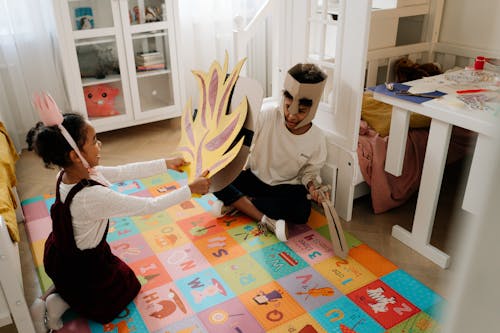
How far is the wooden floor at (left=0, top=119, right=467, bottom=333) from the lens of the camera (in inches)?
76.3

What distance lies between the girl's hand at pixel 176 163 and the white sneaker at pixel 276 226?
0.51 metres

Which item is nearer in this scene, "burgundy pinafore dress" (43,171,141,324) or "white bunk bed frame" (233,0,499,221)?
"burgundy pinafore dress" (43,171,141,324)

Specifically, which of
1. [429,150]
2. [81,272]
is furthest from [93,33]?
[429,150]

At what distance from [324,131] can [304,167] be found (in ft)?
0.79

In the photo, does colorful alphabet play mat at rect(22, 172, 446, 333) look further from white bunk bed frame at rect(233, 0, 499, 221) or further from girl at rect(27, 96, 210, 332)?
white bunk bed frame at rect(233, 0, 499, 221)

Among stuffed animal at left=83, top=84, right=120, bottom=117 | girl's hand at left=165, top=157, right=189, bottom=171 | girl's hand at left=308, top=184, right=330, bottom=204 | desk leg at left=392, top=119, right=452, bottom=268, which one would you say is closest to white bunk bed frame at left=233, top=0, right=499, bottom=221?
girl's hand at left=308, top=184, right=330, bottom=204

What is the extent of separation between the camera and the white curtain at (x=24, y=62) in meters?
2.87

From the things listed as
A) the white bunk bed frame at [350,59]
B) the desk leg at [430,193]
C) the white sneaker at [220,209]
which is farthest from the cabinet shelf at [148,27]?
the desk leg at [430,193]

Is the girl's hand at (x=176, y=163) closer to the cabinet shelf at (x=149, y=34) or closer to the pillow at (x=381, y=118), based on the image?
the pillow at (x=381, y=118)

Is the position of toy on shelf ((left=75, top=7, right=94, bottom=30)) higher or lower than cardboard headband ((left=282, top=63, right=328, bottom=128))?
higher

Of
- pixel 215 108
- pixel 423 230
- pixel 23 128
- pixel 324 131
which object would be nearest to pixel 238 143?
pixel 215 108

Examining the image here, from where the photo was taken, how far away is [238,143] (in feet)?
5.69

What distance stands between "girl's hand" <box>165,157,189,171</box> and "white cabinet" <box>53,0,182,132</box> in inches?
56.1

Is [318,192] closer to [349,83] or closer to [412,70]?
[349,83]
